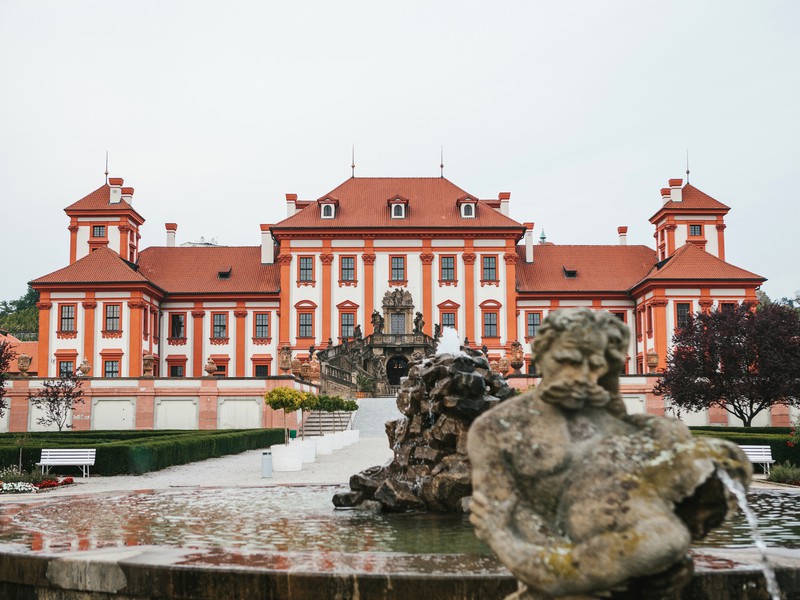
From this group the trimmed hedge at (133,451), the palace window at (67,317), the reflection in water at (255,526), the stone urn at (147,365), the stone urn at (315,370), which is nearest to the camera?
the reflection in water at (255,526)

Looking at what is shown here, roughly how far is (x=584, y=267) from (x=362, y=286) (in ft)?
47.2

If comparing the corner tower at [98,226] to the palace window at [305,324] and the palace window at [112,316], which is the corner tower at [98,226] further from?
the palace window at [305,324]

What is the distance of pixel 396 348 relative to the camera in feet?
152

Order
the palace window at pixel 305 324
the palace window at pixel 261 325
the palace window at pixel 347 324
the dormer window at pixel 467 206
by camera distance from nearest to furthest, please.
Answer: the palace window at pixel 347 324 → the palace window at pixel 305 324 → the dormer window at pixel 467 206 → the palace window at pixel 261 325

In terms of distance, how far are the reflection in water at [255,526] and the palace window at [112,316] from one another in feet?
129

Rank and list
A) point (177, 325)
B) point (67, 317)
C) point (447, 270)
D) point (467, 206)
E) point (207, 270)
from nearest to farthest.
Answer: point (67, 317), point (447, 270), point (467, 206), point (177, 325), point (207, 270)

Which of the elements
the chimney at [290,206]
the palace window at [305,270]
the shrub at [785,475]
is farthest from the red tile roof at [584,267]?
the shrub at [785,475]

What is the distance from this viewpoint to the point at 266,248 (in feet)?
175

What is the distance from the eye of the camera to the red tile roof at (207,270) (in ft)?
168

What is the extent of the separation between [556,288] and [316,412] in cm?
2289

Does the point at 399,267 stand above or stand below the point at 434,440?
above

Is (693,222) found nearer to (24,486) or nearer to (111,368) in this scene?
(111,368)

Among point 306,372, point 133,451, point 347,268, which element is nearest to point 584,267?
point 347,268

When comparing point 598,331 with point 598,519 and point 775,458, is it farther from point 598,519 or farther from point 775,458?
point 775,458
